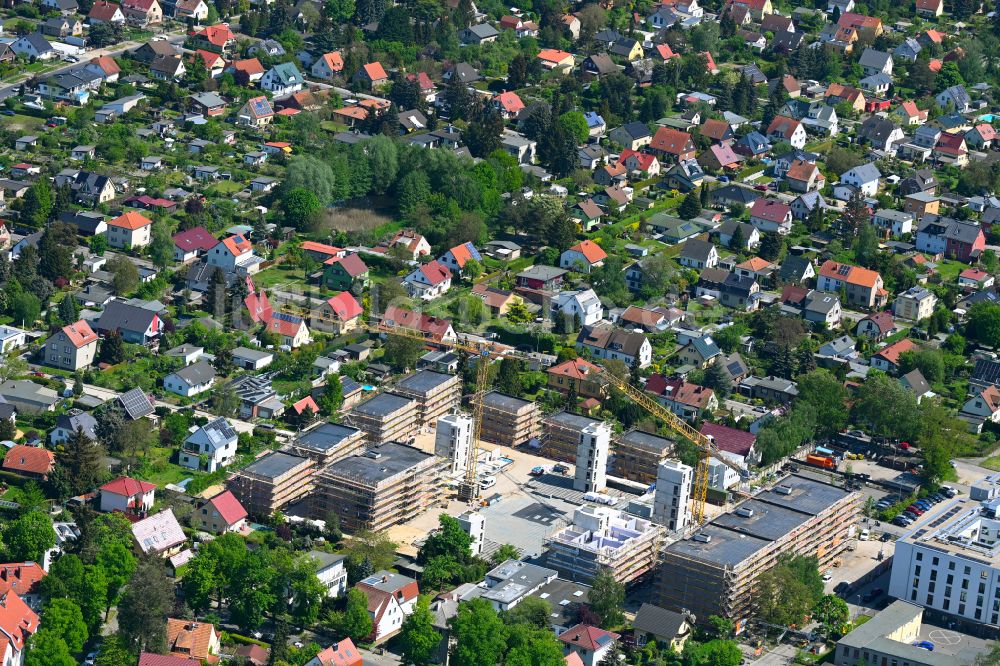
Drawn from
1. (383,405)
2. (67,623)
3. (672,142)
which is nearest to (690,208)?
(672,142)

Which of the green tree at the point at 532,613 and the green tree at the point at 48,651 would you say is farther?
the green tree at the point at 532,613

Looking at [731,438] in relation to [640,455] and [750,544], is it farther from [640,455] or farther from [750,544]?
[750,544]

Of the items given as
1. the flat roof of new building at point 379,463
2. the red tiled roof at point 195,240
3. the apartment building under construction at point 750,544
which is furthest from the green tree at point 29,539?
the red tiled roof at point 195,240

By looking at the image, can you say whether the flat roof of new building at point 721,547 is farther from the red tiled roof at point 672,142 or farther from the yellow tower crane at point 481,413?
the red tiled roof at point 672,142

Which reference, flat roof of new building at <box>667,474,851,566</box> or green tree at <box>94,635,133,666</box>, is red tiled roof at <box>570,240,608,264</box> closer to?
flat roof of new building at <box>667,474,851,566</box>

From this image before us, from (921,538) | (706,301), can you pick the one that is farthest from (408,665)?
(706,301)

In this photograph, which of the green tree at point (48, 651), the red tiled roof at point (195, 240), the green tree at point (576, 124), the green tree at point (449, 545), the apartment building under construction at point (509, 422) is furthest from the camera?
the green tree at point (576, 124)
